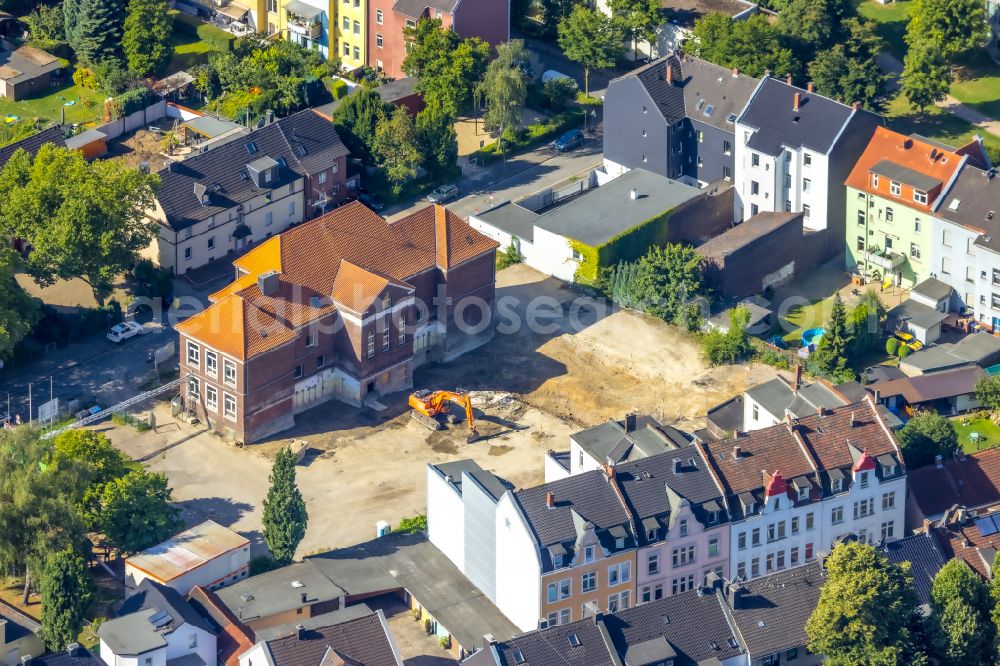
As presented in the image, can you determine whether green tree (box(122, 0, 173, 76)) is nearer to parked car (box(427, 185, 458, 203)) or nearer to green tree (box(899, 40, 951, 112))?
parked car (box(427, 185, 458, 203))

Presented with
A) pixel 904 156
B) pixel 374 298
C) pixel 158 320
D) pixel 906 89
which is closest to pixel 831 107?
pixel 904 156

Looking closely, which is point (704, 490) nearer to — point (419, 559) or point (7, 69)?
point (419, 559)

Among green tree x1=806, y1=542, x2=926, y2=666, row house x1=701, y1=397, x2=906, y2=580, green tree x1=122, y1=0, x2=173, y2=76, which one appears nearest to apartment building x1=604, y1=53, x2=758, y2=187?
green tree x1=122, y1=0, x2=173, y2=76

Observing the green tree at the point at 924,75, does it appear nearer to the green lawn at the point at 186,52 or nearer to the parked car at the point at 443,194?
the parked car at the point at 443,194

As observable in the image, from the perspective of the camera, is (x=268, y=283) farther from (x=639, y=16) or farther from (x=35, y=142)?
(x=639, y=16)

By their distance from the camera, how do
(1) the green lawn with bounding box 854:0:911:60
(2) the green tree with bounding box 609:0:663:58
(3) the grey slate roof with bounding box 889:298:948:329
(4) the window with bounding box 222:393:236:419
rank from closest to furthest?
1. (4) the window with bounding box 222:393:236:419
2. (3) the grey slate roof with bounding box 889:298:948:329
3. (2) the green tree with bounding box 609:0:663:58
4. (1) the green lawn with bounding box 854:0:911:60

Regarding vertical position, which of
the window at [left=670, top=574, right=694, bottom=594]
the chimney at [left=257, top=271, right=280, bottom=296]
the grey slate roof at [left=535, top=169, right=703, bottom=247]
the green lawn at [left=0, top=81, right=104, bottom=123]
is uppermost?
the chimney at [left=257, top=271, right=280, bottom=296]

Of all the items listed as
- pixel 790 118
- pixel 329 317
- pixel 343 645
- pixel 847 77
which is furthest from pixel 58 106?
pixel 343 645
